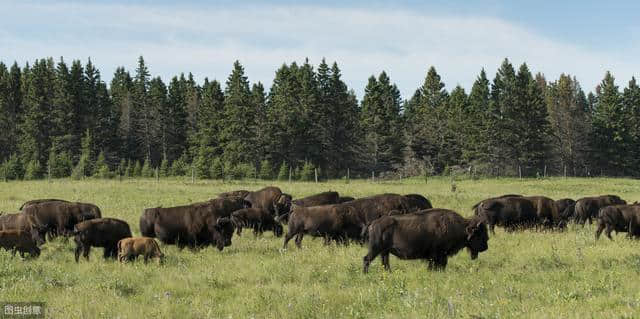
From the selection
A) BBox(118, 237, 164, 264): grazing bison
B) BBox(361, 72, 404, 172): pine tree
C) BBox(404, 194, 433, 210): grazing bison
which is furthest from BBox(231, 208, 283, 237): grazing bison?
BBox(361, 72, 404, 172): pine tree

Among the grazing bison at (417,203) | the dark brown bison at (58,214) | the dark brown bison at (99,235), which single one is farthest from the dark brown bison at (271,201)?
the dark brown bison at (99,235)

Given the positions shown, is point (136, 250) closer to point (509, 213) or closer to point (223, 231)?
point (223, 231)

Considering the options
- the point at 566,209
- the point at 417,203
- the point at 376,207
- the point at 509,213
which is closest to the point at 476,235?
the point at 376,207

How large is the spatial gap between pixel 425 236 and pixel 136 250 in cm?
641

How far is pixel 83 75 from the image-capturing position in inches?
2948

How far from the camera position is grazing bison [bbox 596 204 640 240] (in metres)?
16.8

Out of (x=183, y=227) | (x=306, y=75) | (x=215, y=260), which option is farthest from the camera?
(x=306, y=75)

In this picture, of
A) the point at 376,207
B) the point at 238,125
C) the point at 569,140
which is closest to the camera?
the point at 376,207

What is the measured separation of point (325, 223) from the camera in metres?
15.5

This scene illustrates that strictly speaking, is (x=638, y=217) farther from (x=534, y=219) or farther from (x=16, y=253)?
(x=16, y=253)

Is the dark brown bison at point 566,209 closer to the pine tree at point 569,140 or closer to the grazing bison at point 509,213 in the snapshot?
the grazing bison at point 509,213

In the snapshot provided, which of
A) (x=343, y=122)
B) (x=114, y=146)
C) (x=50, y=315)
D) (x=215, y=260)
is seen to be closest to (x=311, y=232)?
(x=215, y=260)

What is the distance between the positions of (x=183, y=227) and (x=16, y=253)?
404cm

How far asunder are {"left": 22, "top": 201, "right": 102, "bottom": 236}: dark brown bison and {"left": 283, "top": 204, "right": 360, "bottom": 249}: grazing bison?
5.75 m
